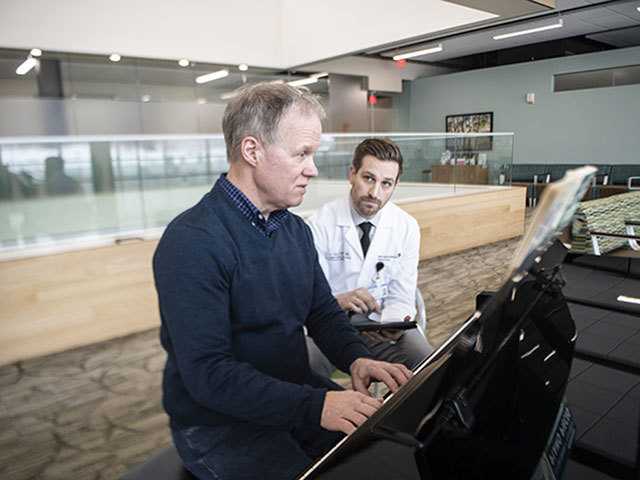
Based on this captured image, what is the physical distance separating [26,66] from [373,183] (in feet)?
20.7

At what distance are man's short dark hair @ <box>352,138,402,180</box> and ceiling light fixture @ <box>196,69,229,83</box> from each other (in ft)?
21.9

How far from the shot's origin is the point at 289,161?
1150mm

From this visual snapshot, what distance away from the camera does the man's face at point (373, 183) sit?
6.72 ft

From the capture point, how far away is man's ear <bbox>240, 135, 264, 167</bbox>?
44.6 inches

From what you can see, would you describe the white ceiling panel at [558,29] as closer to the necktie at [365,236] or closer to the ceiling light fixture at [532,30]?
the ceiling light fixture at [532,30]

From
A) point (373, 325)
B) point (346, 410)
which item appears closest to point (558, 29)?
point (373, 325)

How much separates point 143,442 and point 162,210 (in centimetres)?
207

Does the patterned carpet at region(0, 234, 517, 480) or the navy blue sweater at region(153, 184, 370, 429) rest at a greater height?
the navy blue sweater at region(153, 184, 370, 429)

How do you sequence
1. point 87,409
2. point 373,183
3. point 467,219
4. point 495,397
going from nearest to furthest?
point 495,397
point 373,183
point 87,409
point 467,219

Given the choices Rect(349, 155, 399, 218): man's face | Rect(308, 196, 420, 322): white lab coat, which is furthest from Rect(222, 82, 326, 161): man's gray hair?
Rect(308, 196, 420, 322): white lab coat

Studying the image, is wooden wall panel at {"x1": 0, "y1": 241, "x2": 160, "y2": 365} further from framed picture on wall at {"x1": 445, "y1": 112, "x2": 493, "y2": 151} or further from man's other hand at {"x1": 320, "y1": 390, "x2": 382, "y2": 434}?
framed picture on wall at {"x1": 445, "y1": 112, "x2": 493, "y2": 151}

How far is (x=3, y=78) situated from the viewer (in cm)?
630

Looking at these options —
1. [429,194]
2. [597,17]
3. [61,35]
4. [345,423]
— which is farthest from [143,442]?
[597,17]

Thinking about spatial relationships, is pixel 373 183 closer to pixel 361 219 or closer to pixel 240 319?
pixel 361 219
